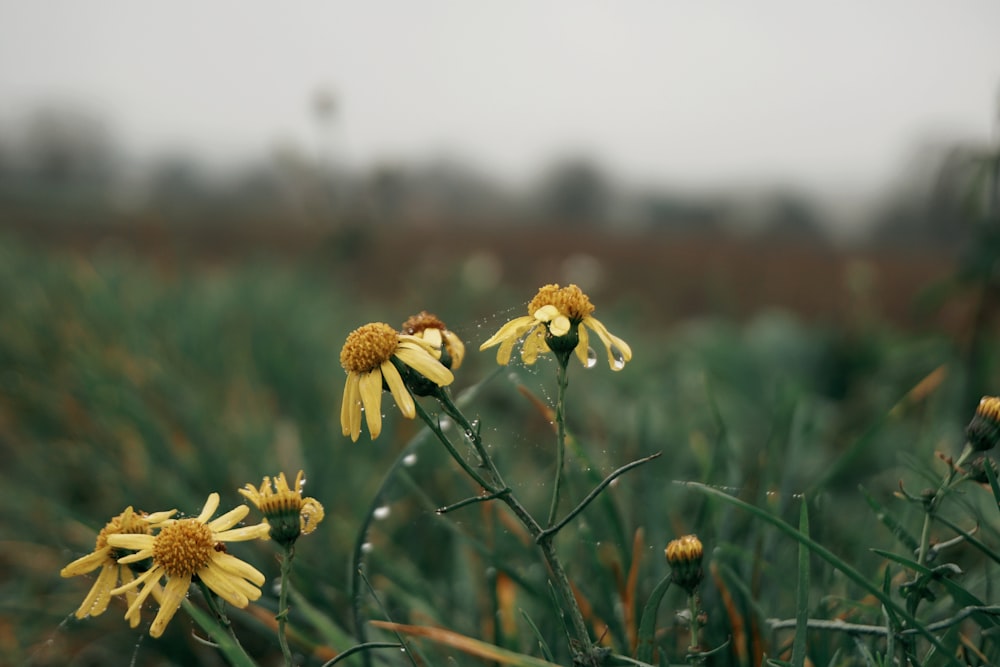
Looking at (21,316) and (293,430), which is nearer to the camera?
(293,430)

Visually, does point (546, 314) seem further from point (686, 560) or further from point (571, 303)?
point (686, 560)

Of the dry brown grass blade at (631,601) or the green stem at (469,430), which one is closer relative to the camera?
the green stem at (469,430)

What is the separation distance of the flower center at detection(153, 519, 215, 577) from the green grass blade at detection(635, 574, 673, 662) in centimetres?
31

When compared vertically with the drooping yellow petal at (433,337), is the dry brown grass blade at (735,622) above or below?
below

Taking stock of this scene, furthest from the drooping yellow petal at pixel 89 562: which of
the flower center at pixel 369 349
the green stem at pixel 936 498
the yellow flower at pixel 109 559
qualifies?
the green stem at pixel 936 498

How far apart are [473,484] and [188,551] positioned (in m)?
0.61

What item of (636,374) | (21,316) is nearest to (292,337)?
(21,316)

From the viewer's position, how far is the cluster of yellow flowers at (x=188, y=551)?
503 mm

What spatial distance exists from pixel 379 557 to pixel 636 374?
67.7 inches

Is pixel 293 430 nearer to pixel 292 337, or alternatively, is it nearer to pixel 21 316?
pixel 292 337

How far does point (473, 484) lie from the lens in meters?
1.09

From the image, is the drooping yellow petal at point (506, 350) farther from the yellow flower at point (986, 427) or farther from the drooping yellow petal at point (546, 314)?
the yellow flower at point (986, 427)

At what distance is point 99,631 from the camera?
129cm

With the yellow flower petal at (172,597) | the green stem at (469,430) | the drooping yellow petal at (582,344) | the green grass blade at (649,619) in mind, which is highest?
the drooping yellow petal at (582,344)
